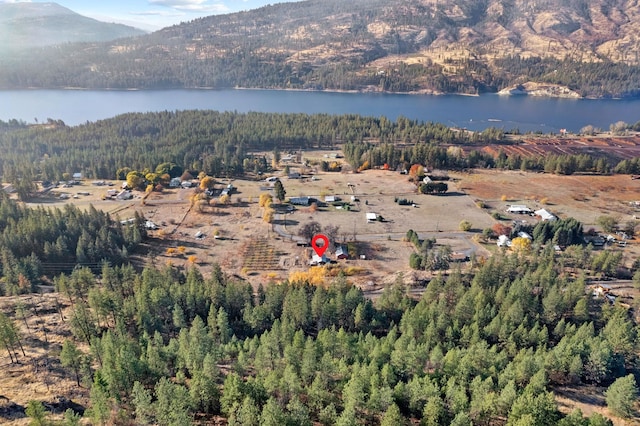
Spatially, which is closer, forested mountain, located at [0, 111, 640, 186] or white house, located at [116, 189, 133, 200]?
white house, located at [116, 189, 133, 200]

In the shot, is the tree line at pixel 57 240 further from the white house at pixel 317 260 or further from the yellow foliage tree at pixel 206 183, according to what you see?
the white house at pixel 317 260

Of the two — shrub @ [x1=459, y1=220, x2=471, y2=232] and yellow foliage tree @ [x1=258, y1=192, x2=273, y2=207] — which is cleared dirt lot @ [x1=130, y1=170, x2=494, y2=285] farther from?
shrub @ [x1=459, y1=220, x2=471, y2=232]

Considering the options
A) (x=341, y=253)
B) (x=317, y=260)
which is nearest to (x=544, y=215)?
(x=341, y=253)

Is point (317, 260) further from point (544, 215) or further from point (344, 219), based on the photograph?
point (544, 215)

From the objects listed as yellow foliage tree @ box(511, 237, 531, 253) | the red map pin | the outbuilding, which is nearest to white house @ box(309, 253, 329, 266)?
the red map pin

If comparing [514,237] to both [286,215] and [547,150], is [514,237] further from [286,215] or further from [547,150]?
[547,150]

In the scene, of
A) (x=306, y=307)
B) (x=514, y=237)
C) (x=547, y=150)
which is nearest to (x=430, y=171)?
(x=514, y=237)

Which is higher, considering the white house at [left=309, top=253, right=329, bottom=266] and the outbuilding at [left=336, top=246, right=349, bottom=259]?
the outbuilding at [left=336, top=246, right=349, bottom=259]

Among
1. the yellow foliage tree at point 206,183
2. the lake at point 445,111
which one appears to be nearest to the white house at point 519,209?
the yellow foliage tree at point 206,183
